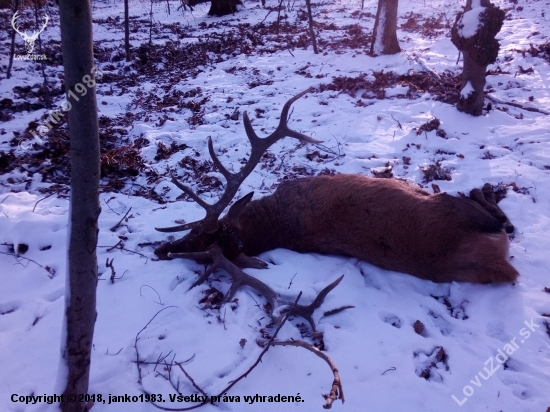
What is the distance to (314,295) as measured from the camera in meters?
3.78

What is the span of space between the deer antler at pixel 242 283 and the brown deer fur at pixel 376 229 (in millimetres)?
206

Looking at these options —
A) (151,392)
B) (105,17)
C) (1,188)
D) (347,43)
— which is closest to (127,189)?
(1,188)

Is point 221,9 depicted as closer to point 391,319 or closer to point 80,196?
point 391,319

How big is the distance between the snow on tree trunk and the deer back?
3.00 metres

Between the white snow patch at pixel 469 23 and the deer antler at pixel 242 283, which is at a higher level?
the white snow patch at pixel 469 23

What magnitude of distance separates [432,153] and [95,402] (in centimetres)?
529

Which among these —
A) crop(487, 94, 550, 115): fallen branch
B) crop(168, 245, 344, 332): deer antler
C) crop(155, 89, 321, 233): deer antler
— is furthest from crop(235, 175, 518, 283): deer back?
crop(487, 94, 550, 115): fallen branch

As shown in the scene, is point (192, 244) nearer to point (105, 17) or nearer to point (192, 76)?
point (192, 76)

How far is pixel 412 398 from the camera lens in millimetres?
2787

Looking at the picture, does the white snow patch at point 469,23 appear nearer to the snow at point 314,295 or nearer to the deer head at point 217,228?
the snow at point 314,295

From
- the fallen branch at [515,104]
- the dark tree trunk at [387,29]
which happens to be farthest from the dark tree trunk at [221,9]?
the fallen branch at [515,104]

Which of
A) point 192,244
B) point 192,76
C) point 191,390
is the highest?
point 192,76

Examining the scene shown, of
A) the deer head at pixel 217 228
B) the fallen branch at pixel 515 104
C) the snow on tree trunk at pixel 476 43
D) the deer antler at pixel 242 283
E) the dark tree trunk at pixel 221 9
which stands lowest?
the deer antler at pixel 242 283

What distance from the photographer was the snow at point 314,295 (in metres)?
2.87
